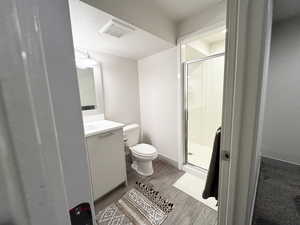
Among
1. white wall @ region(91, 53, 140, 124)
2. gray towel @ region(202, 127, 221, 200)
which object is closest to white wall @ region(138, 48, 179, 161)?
white wall @ region(91, 53, 140, 124)

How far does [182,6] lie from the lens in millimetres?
1527

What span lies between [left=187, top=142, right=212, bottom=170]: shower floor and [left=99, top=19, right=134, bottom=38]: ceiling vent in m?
2.06

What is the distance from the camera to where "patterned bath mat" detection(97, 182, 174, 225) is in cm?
133

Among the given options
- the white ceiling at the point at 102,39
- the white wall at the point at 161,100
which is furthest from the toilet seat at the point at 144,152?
the white ceiling at the point at 102,39

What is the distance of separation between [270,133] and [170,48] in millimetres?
2047

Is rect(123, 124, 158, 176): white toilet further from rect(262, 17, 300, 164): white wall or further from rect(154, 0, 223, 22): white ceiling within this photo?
rect(262, 17, 300, 164): white wall

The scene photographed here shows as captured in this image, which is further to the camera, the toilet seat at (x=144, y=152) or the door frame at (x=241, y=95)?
the toilet seat at (x=144, y=152)

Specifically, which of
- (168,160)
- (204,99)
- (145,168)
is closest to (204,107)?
(204,99)

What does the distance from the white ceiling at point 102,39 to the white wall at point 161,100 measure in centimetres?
19

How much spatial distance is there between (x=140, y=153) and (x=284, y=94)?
2253mm

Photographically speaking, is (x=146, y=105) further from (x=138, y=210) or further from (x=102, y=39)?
(x=138, y=210)

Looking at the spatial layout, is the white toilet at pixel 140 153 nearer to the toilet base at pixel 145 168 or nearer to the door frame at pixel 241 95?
the toilet base at pixel 145 168

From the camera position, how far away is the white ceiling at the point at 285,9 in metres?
1.51

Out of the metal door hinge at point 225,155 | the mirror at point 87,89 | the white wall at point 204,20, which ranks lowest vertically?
the metal door hinge at point 225,155
